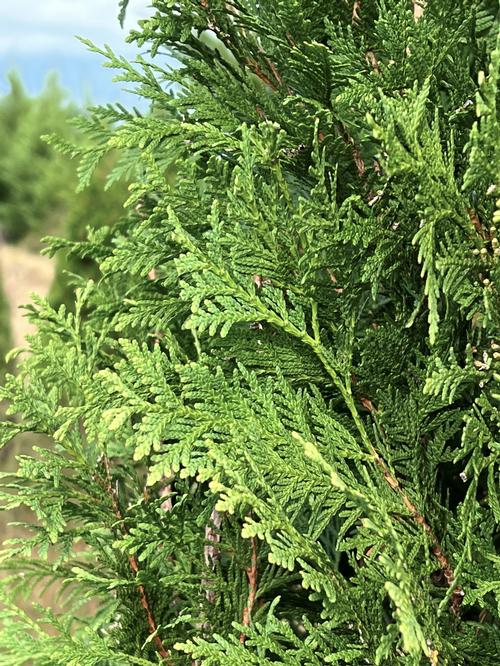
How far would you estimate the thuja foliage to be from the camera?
1.20 m

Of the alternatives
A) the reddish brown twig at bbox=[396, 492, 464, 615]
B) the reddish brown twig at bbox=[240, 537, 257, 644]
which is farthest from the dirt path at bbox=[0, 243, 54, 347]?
the reddish brown twig at bbox=[396, 492, 464, 615]

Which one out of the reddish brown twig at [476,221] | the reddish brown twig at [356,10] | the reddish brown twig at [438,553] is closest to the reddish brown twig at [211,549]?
the reddish brown twig at [438,553]

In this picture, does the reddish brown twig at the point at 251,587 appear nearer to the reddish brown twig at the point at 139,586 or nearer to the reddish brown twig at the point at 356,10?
the reddish brown twig at the point at 139,586

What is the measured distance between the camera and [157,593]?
1583 mm

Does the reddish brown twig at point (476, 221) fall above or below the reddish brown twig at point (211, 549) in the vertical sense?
above

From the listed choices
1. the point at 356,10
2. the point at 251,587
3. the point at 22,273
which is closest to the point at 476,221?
the point at 356,10

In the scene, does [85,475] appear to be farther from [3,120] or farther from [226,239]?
[3,120]

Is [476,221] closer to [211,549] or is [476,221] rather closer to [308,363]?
[308,363]

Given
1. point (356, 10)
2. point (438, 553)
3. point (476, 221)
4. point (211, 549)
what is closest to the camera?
point (476, 221)

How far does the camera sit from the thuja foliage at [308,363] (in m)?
1.20

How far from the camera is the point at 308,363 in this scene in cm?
142

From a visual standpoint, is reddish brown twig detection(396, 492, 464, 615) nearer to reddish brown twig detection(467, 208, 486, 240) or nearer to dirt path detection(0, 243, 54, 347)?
reddish brown twig detection(467, 208, 486, 240)

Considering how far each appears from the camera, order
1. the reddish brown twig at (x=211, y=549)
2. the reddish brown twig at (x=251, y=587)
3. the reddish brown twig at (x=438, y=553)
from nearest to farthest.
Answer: the reddish brown twig at (x=438, y=553), the reddish brown twig at (x=251, y=587), the reddish brown twig at (x=211, y=549)

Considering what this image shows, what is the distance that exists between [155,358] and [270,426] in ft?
0.91
